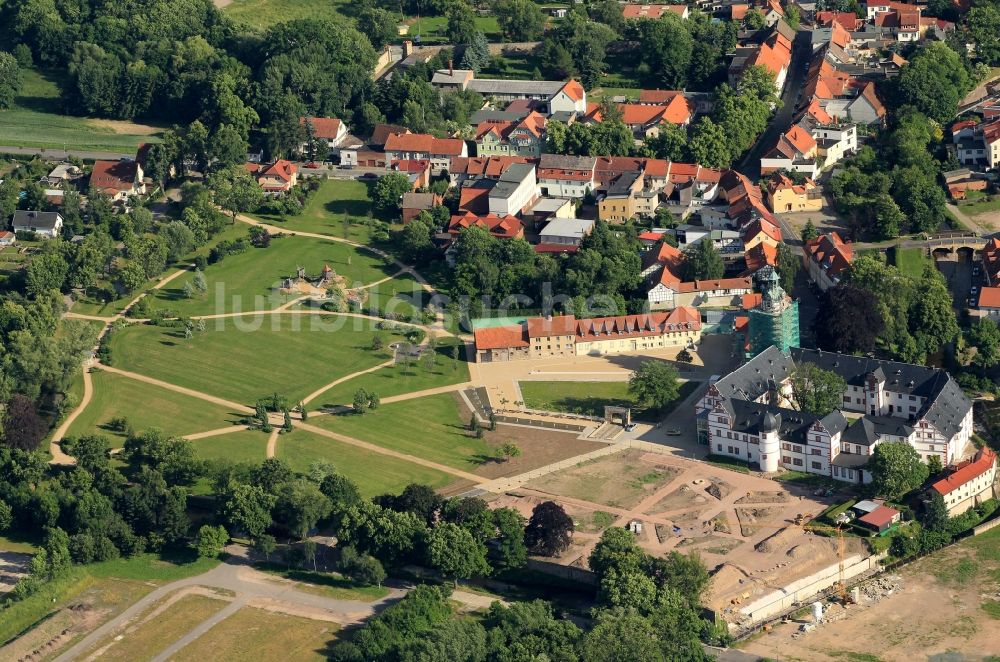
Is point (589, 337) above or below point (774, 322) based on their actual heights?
below

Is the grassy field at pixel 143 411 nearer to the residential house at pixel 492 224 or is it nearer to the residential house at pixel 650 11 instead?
the residential house at pixel 492 224

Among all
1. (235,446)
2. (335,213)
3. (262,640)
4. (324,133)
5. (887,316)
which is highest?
(324,133)

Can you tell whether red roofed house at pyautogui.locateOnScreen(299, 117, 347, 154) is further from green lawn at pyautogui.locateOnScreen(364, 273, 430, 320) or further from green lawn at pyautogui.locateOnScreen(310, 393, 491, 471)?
green lawn at pyautogui.locateOnScreen(310, 393, 491, 471)

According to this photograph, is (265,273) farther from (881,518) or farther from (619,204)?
(881,518)

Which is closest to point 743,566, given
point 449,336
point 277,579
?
point 277,579

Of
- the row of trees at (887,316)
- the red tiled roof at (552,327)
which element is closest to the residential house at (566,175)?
the red tiled roof at (552,327)

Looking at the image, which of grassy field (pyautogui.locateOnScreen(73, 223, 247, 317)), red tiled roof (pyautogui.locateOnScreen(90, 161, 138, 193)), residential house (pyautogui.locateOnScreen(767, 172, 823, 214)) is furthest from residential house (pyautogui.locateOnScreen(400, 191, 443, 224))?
residential house (pyautogui.locateOnScreen(767, 172, 823, 214))

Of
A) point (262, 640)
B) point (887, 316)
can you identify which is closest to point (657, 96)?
point (887, 316)
